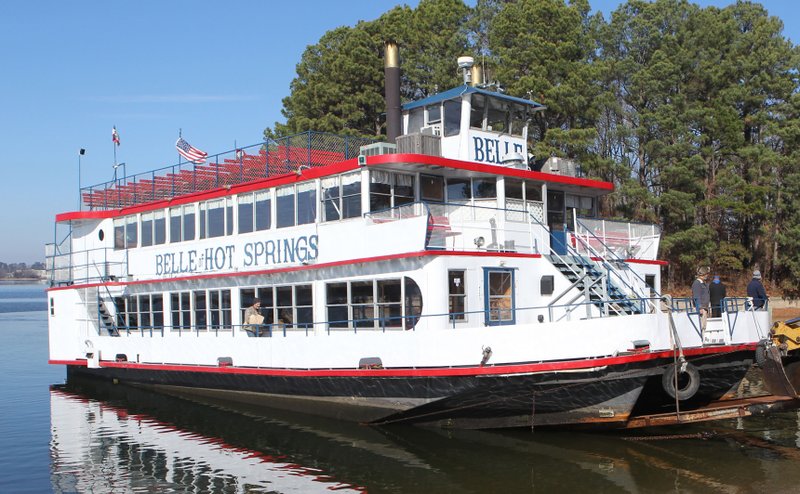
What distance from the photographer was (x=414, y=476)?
42.4 ft

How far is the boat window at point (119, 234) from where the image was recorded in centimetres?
2364

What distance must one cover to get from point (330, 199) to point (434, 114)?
3.30m

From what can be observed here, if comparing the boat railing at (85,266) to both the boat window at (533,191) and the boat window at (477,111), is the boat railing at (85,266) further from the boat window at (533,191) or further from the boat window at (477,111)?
the boat window at (533,191)

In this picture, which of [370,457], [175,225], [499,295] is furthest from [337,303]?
[175,225]

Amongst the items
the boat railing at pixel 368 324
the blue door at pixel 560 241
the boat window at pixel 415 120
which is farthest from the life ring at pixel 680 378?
the boat window at pixel 415 120

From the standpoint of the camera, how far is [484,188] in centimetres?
1738

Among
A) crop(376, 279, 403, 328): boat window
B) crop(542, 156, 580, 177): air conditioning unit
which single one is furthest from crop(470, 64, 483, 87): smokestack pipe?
crop(376, 279, 403, 328): boat window

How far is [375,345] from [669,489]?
6.05 m

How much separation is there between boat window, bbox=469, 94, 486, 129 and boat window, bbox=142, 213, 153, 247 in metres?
9.78

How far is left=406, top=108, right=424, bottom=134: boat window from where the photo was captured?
19.1 m

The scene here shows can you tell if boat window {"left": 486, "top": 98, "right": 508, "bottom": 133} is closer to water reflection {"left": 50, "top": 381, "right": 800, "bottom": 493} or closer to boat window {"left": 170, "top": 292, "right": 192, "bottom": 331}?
water reflection {"left": 50, "top": 381, "right": 800, "bottom": 493}

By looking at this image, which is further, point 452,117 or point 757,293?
point 452,117

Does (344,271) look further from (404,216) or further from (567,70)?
(567,70)

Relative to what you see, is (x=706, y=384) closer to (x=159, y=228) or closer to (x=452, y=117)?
(x=452, y=117)
